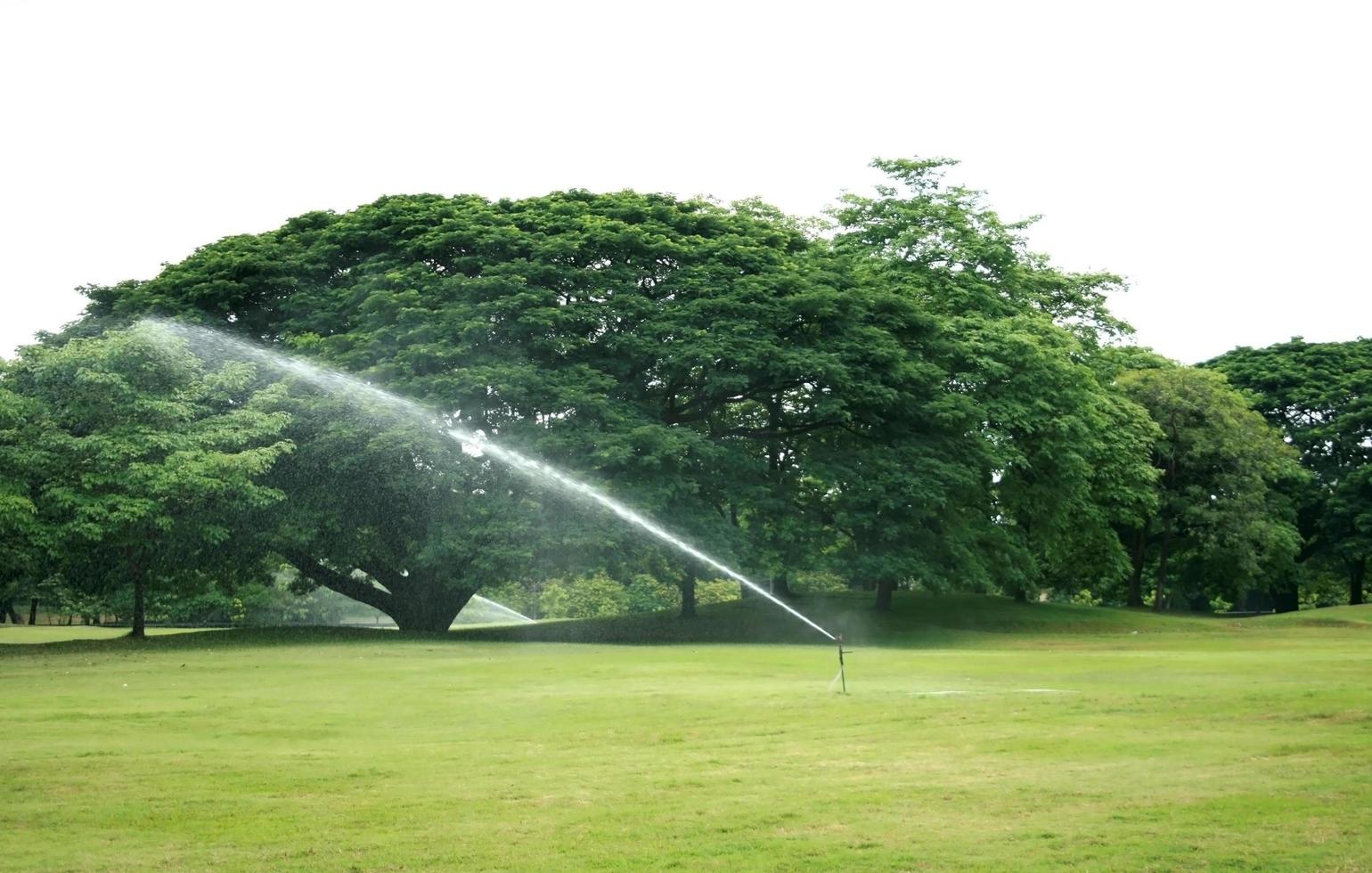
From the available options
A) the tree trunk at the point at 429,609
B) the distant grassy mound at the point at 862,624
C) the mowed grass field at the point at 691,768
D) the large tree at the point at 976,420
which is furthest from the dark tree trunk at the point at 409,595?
the mowed grass field at the point at 691,768

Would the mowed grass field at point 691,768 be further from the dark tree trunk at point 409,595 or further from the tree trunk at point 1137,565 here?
the tree trunk at point 1137,565

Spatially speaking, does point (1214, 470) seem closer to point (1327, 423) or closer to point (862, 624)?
point (1327, 423)

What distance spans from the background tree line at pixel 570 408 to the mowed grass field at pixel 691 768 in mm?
12053

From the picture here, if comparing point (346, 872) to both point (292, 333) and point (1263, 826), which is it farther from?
point (292, 333)

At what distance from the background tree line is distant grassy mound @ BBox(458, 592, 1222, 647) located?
80.8 inches

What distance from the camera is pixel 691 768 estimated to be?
14680 mm

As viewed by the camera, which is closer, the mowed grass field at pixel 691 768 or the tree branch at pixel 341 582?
the mowed grass field at pixel 691 768

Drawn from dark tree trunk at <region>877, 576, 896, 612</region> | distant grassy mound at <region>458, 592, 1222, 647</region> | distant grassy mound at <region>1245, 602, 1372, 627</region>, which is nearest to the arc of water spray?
distant grassy mound at <region>458, 592, 1222, 647</region>

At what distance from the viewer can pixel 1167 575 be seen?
83.4 metres

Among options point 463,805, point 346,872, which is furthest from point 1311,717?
point 346,872

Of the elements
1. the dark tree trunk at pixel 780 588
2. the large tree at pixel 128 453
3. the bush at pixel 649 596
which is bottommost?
the bush at pixel 649 596

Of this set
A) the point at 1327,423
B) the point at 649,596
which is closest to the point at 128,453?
the point at 649,596

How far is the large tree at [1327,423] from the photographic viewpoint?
239 feet

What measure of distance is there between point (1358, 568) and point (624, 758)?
7477 cm
